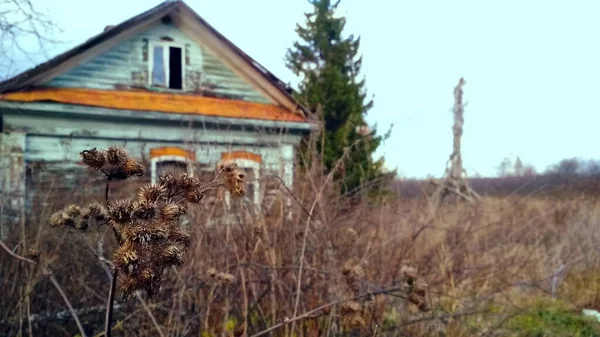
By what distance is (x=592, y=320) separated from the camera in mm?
6148

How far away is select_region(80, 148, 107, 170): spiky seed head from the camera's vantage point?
6.05 ft

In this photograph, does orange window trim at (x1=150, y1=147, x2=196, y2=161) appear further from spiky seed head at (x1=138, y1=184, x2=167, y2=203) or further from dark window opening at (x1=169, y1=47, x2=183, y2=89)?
spiky seed head at (x1=138, y1=184, x2=167, y2=203)

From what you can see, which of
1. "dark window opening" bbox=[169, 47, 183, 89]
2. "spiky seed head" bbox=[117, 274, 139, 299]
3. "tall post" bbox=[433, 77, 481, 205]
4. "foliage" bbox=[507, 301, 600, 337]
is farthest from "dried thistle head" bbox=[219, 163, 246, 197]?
"dark window opening" bbox=[169, 47, 183, 89]

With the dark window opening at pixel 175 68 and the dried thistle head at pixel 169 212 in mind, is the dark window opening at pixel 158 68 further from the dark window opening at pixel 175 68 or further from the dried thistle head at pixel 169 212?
the dried thistle head at pixel 169 212

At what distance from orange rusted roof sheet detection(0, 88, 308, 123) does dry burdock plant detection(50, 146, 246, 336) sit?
8258 millimetres

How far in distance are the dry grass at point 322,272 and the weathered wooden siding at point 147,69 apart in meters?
4.03

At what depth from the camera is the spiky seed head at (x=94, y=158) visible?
6.05 ft

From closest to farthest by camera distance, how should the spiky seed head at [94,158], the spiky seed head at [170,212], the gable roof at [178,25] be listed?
1. the spiky seed head at [170,212]
2. the spiky seed head at [94,158]
3. the gable roof at [178,25]

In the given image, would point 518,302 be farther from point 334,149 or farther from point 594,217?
point 334,149

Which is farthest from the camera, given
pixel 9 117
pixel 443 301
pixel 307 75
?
pixel 307 75

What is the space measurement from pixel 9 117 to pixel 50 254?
5.05 metres

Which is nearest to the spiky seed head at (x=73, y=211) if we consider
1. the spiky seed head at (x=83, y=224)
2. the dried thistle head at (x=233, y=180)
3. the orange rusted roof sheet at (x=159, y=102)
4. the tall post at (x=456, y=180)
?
the spiky seed head at (x=83, y=224)

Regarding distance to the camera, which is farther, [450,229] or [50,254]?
[450,229]

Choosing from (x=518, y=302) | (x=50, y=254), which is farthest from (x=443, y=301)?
(x=50, y=254)
